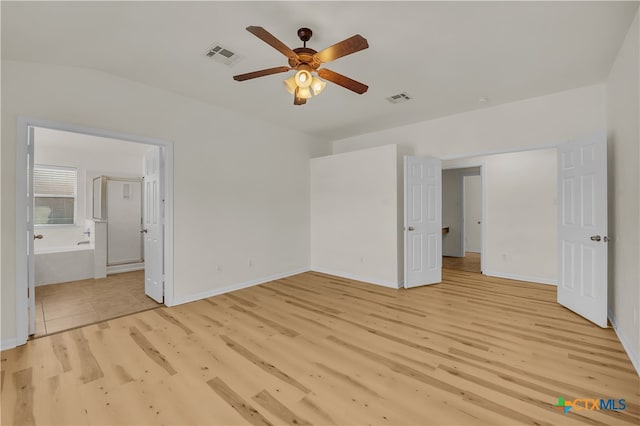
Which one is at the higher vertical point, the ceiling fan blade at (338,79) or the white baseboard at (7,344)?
the ceiling fan blade at (338,79)

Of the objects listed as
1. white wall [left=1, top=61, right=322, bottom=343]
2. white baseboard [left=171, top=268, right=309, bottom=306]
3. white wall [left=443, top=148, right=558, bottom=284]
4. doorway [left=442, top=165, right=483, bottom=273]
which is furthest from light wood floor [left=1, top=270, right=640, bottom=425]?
doorway [left=442, top=165, right=483, bottom=273]

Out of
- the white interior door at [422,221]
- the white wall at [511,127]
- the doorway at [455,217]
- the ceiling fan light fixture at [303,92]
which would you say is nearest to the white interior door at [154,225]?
the ceiling fan light fixture at [303,92]

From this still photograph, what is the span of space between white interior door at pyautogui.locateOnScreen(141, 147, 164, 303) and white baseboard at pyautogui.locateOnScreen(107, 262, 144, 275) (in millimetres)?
2083

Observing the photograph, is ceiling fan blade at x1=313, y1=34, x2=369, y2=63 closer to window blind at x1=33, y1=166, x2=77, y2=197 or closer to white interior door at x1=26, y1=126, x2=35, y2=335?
white interior door at x1=26, y1=126, x2=35, y2=335

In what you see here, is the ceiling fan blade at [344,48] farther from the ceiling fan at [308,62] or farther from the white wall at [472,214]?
the white wall at [472,214]

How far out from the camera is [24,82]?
268 centimetres

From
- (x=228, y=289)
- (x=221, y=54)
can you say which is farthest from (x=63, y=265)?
(x=221, y=54)

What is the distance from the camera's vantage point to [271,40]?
6.29ft

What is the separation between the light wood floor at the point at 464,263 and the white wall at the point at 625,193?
2.87m

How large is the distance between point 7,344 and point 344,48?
13.0 feet

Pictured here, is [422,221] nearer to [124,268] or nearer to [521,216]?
[521,216]

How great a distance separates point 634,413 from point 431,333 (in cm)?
139

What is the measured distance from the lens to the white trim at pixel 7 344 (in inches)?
100

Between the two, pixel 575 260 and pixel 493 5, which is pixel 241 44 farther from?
pixel 575 260
